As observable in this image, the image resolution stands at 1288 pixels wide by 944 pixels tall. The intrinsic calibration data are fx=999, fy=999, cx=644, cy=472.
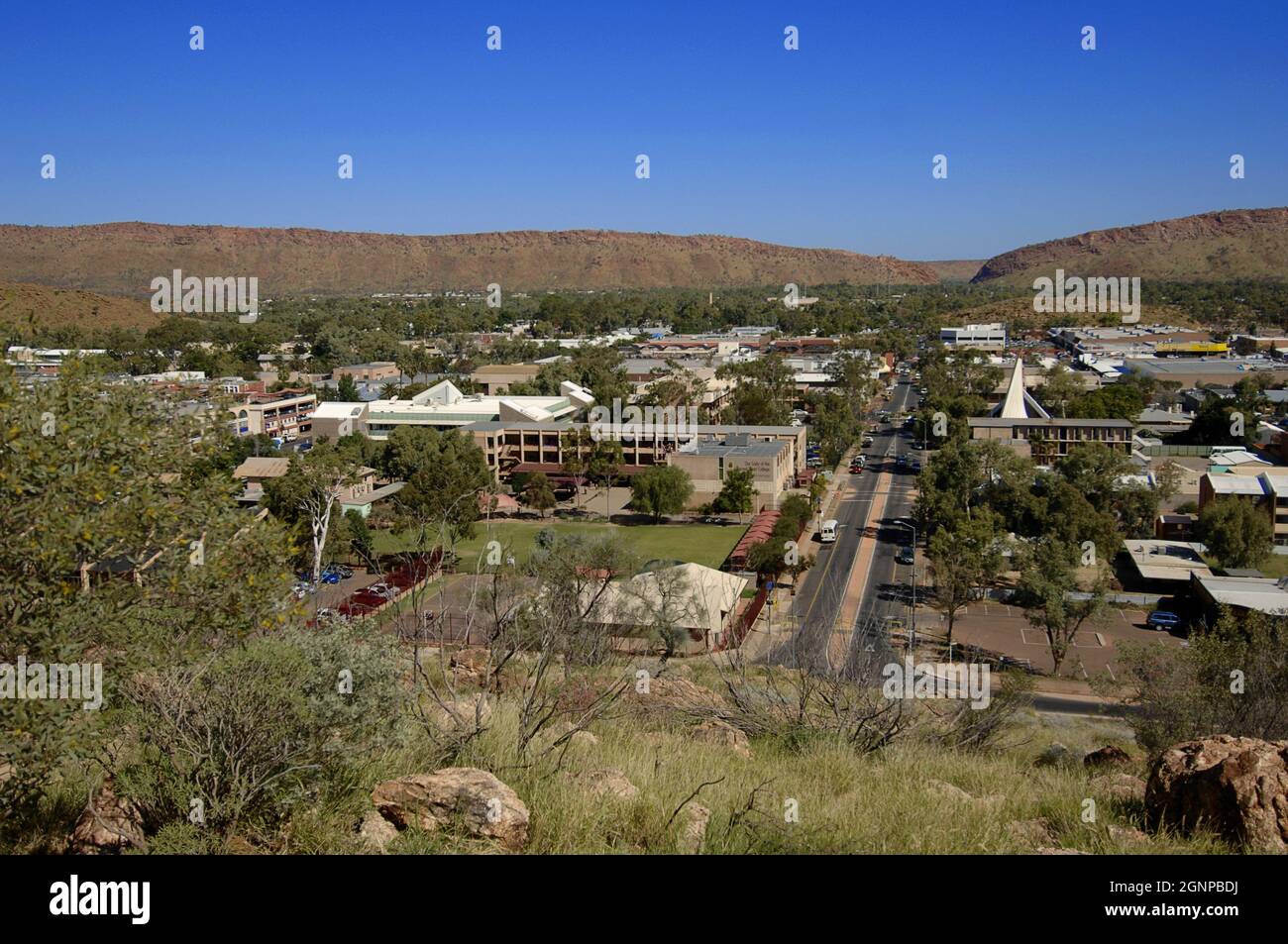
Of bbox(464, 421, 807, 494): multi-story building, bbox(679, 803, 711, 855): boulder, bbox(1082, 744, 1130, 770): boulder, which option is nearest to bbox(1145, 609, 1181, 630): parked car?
bbox(1082, 744, 1130, 770): boulder

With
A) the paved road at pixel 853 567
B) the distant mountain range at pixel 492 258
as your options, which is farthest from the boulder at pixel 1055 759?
the distant mountain range at pixel 492 258

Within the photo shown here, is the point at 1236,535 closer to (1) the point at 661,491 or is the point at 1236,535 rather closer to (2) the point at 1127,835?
(1) the point at 661,491

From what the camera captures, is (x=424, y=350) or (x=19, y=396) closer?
(x=19, y=396)

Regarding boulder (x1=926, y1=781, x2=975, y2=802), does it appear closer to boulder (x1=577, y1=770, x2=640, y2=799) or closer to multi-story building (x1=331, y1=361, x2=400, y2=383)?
boulder (x1=577, y1=770, x2=640, y2=799)

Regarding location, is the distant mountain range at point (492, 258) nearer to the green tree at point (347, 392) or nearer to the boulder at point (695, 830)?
the green tree at point (347, 392)
